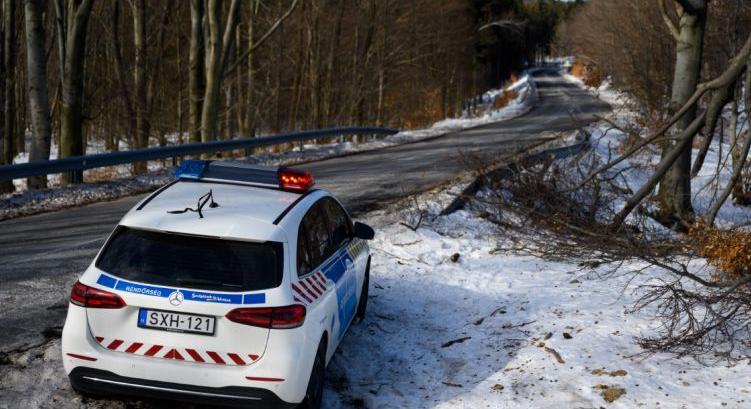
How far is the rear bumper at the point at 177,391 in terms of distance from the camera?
15.0ft

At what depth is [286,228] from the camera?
507 cm

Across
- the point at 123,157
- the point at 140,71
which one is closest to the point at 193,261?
the point at 123,157

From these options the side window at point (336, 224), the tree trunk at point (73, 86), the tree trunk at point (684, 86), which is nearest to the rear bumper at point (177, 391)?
the side window at point (336, 224)

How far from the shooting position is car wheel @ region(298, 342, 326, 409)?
16.5 ft

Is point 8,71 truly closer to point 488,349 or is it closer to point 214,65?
point 214,65

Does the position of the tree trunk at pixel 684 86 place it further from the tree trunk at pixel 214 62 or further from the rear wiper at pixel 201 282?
the tree trunk at pixel 214 62

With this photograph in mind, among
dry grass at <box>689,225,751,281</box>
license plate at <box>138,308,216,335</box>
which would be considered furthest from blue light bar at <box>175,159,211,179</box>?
dry grass at <box>689,225,751,281</box>

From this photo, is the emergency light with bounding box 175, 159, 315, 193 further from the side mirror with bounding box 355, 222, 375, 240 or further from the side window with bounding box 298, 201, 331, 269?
the side mirror with bounding box 355, 222, 375, 240

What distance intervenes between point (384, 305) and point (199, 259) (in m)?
3.85

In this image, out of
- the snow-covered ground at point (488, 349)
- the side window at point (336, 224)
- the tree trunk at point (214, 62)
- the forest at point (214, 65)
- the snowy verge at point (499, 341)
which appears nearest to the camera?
the snow-covered ground at point (488, 349)

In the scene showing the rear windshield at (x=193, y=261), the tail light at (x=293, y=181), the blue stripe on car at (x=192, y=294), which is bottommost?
the blue stripe on car at (x=192, y=294)

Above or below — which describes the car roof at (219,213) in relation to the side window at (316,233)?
above

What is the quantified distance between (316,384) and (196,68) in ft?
58.0

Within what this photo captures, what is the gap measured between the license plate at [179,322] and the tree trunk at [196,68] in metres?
17.3
